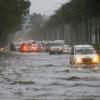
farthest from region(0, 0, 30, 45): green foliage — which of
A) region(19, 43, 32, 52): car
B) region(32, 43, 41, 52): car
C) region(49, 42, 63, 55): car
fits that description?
region(49, 42, 63, 55): car

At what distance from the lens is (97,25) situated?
111000 mm

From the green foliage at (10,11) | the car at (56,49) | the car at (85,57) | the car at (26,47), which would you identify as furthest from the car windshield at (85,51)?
the green foliage at (10,11)

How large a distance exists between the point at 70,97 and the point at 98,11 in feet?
213

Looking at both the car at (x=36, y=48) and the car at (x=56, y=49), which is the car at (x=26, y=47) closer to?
the car at (x=36, y=48)

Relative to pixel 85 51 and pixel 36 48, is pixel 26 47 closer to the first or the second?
pixel 36 48

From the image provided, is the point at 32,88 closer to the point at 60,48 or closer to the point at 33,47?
the point at 60,48

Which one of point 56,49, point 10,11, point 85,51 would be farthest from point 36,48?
point 85,51

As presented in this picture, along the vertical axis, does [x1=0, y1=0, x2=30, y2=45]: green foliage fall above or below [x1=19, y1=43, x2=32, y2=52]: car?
above

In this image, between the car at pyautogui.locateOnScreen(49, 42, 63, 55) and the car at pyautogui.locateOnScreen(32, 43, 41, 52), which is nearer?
the car at pyautogui.locateOnScreen(49, 42, 63, 55)

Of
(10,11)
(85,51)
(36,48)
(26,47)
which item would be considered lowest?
(36,48)

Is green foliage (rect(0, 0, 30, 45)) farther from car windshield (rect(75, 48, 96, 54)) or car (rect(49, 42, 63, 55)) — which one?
car windshield (rect(75, 48, 96, 54))

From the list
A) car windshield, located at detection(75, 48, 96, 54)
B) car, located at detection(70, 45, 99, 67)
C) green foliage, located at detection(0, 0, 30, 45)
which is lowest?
car, located at detection(70, 45, 99, 67)

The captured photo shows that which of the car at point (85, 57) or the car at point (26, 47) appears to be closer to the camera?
the car at point (85, 57)

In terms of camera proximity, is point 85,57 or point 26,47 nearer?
point 85,57
